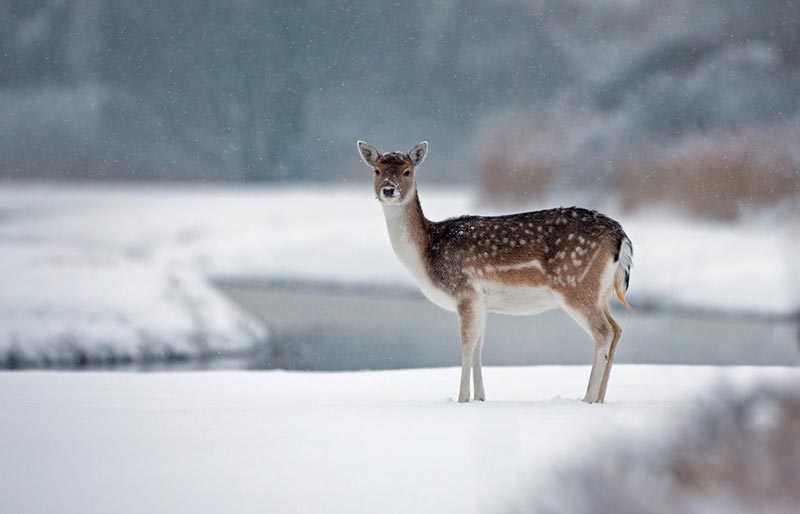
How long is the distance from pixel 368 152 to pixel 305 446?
8.78ft

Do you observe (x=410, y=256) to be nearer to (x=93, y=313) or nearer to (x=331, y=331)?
(x=93, y=313)

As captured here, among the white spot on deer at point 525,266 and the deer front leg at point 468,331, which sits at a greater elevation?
the white spot on deer at point 525,266

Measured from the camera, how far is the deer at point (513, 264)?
6500 mm

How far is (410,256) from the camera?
6938mm

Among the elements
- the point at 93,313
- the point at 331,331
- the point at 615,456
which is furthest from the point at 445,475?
the point at 331,331

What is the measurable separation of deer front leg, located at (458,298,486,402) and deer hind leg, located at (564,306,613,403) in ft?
1.88

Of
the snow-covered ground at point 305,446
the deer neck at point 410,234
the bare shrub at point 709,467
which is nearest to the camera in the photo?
the bare shrub at point 709,467

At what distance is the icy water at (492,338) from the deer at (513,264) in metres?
→ 6.84

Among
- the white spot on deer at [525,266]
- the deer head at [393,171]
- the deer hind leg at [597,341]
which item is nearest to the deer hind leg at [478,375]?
the white spot on deer at [525,266]

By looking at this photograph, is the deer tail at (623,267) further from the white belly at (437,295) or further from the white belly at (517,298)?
the white belly at (437,295)

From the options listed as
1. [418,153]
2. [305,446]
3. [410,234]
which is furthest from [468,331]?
[305,446]

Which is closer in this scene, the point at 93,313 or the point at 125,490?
the point at 125,490

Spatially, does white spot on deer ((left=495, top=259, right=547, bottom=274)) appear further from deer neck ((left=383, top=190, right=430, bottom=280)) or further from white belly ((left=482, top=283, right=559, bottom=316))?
deer neck ((left=383, top=190, right=430, bottom=280))

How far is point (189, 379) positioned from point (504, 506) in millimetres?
5488
